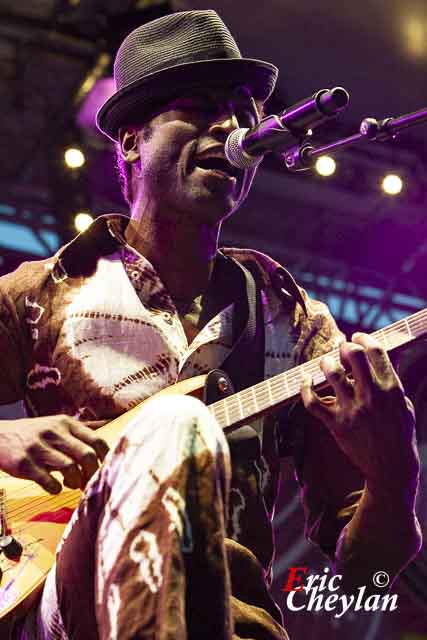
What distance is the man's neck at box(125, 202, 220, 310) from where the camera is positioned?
2268 mm

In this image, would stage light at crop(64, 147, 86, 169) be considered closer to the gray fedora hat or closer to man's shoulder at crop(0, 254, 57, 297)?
the gray fedora hat

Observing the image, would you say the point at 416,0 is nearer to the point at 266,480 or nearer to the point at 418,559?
the point at 418,559

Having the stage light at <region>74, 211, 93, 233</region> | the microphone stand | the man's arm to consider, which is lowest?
the man's arm

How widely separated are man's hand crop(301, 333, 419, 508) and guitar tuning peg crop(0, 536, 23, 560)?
2.12 ft

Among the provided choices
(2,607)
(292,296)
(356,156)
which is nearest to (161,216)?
(292,296)

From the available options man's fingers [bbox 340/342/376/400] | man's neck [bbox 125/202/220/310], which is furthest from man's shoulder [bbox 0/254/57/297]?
man's fingers [bbox 340/342/376/400]

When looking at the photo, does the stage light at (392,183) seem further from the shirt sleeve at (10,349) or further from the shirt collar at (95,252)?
the shirt sleeve at (10,349)

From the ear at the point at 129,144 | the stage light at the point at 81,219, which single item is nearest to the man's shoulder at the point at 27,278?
the ear at the point at 129,144

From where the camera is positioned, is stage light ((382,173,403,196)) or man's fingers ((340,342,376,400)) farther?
stage light ((382,173,403,196))

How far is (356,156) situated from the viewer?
18.0 feet

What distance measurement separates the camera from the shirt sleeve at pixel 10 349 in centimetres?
212

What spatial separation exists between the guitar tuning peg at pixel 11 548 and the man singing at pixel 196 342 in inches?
4.4

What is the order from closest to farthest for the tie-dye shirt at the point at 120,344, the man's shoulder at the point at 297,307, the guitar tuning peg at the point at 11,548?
the guitar tuning peg at the point at 11,548 < the tie-dye shirt at the point at 120,344 < the man's shoulder at the point at 297,307

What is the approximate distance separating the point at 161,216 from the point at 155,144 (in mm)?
185
